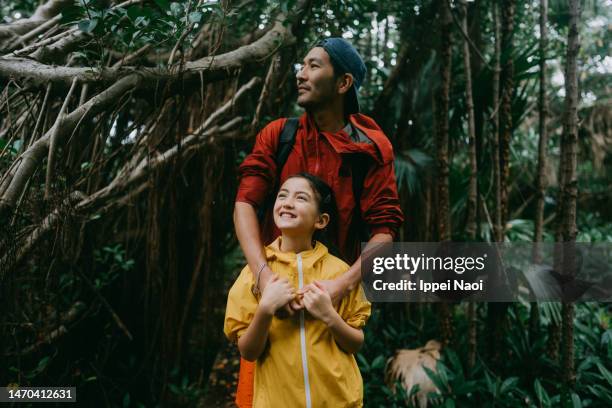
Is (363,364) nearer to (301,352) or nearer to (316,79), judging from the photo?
(301,352)

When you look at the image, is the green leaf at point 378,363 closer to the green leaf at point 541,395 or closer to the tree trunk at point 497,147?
the green leaf at point 541,395

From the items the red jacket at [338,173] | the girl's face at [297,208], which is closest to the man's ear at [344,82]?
the red jacket at [338,173]

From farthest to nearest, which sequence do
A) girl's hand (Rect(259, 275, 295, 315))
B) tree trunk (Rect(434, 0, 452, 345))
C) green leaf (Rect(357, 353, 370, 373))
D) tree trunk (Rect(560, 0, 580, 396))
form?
1. green leaf (Rect(357, 353, 370, 373))
2. tree trunk (Rect(434, 0, 452, 345))
3. tree trunk (Rect(560, 0, 580, 396))
4. girl's hand (Rect(259, 275, 295, 315))

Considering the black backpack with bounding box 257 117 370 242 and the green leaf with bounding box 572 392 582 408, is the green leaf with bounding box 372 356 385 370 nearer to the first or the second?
the green leaf with bounding box 572 392 582 408

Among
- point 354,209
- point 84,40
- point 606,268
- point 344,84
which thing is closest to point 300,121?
point 344,84

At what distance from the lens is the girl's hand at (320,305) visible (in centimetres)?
129

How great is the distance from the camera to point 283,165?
1.67 metres

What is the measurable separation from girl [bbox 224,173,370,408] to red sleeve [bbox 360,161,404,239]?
0.58 feet

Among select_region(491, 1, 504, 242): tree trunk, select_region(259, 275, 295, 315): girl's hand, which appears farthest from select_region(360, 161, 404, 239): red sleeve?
select_region(491, 1, 504, 242): tree trunk

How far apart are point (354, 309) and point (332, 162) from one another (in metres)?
0.53

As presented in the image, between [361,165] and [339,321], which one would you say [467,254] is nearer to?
[361,165]

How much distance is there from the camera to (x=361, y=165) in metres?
1.62

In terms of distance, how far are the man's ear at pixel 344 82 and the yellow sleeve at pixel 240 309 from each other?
2.46 feet

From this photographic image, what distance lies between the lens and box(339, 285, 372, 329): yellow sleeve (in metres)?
1.42
